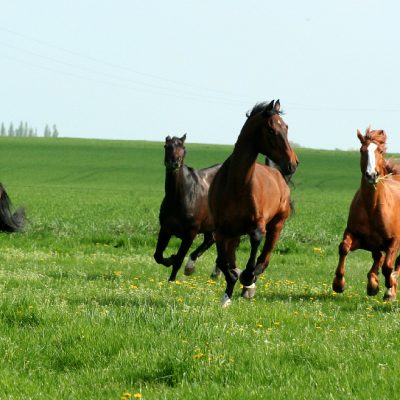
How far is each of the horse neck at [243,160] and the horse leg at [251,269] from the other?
2.36 feet

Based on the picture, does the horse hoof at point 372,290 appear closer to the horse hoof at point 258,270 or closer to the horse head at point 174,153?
the horse hoof at point 258,270

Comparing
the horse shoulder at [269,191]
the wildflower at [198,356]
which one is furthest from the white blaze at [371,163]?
the wildflower at [198,356]

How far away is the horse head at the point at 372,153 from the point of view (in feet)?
35.8

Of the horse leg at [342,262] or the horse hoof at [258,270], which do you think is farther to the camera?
the horse hoof at [258,270]

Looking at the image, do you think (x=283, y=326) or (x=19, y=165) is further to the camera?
(x=19, y=165)

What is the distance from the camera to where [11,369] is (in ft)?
22.8

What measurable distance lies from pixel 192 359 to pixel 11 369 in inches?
58.2

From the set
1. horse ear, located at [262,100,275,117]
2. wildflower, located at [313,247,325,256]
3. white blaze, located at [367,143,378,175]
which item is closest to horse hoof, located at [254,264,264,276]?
white blaze, located at [367,143,378,175]

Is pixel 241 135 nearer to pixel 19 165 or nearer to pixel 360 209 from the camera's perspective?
pixel 360 209

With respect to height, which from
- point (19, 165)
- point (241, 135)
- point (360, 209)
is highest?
point (241, 135)

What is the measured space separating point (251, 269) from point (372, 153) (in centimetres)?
225

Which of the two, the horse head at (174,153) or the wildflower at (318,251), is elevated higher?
the horse head at (174,153)

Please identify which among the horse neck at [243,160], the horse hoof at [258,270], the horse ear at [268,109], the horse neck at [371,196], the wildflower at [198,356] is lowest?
the horse hoof at [258,270]

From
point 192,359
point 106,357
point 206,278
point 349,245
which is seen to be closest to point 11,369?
point 106,357
